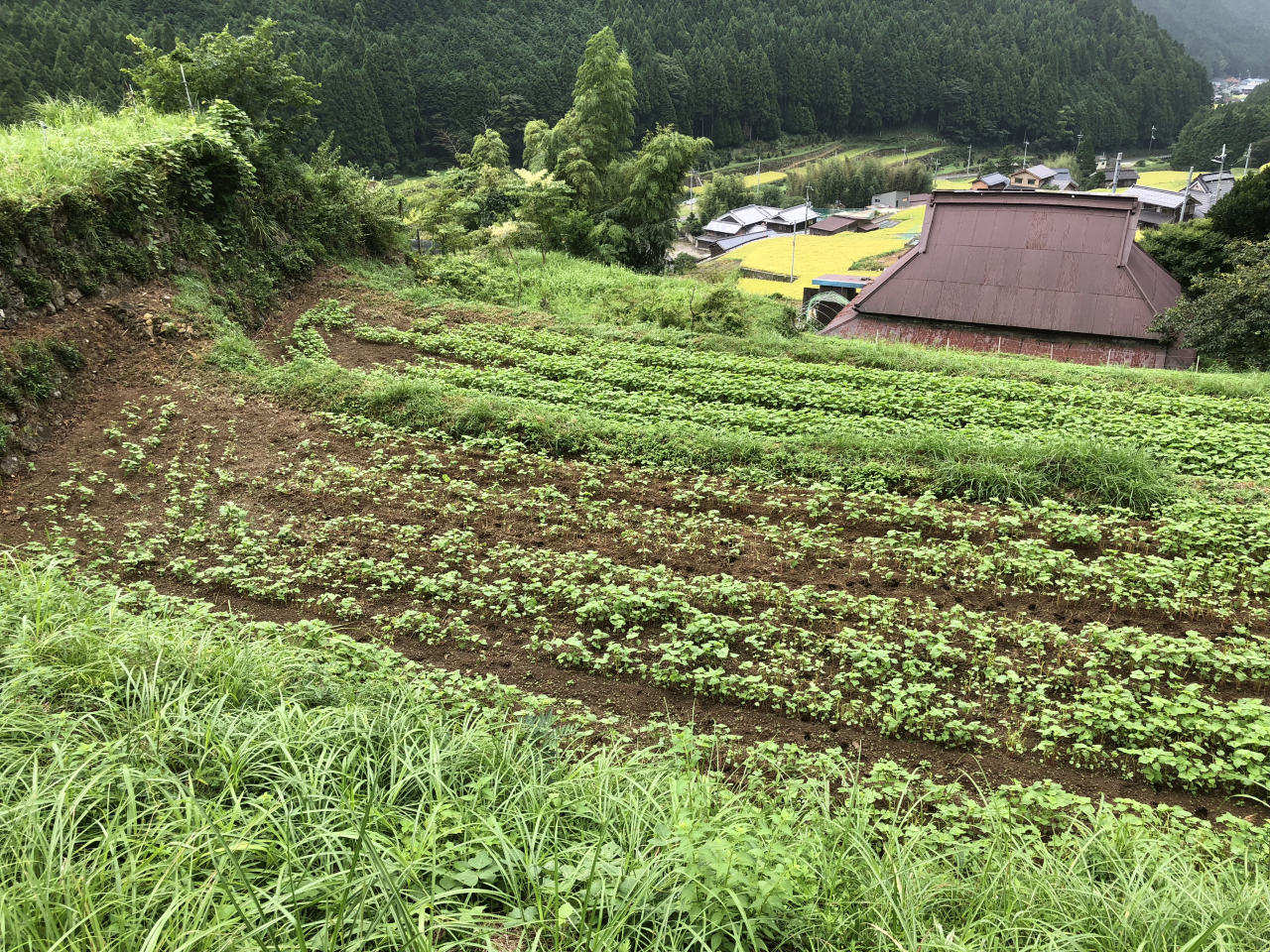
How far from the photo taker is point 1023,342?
16.9 meters

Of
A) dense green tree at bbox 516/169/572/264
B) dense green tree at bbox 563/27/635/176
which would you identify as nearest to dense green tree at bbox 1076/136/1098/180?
dense green tree at bbox 563/27/635/176

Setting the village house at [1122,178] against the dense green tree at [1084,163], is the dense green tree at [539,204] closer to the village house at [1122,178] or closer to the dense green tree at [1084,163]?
the village house at [1122,178]

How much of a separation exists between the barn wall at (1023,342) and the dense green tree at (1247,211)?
6.14 metres

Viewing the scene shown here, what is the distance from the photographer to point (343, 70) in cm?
Result: 4909

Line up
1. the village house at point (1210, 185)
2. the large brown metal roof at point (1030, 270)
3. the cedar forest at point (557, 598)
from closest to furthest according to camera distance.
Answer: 1. the cedar forest at point (557, 598)
2. the large brown metal roof at point (1030, 270)
3. the village house at point (1210, 185)

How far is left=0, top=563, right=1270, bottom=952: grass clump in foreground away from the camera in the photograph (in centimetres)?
237

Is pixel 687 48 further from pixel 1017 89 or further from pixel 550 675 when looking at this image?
pixel 550 675

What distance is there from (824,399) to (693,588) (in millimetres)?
4824

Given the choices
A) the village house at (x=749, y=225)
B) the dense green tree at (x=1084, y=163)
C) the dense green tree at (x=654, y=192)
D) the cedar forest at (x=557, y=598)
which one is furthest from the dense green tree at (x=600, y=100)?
the dense green tree at (x=1084, y=163)

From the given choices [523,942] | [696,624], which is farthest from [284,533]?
[523,942]

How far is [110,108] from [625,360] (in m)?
36.5

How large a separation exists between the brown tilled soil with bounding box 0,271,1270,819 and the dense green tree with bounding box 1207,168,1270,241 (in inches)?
750

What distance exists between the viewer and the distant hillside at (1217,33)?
515 feet

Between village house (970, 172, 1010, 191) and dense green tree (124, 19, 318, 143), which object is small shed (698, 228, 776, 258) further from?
dense green tree (124, 19, 318, 143)
